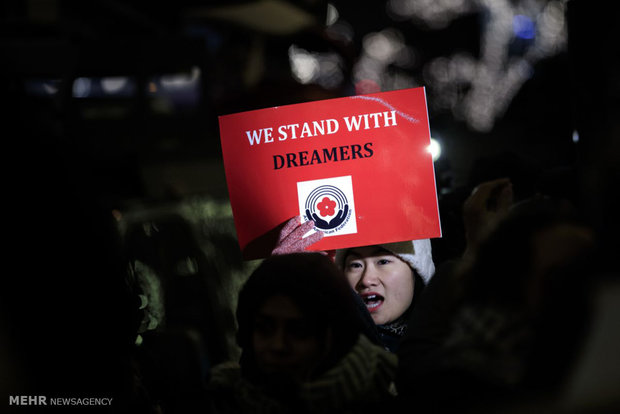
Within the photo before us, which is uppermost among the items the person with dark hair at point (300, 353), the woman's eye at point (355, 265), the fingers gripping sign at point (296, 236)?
the fingers gripping sign at point (296, 236)

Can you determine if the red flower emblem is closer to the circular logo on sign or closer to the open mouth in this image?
the circular logo on sign

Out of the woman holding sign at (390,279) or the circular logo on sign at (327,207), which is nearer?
the circular logo on sign at (327,207)

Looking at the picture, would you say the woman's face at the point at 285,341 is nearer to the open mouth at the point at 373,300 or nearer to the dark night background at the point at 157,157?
the dark night background at the point at 157,157

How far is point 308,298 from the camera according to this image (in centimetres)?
165

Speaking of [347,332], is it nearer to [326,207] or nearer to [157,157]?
[326,207]

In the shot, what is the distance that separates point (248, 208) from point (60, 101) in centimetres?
127

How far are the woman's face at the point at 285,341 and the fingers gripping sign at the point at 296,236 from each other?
532mm

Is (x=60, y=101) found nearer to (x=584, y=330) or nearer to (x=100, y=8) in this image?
(x=100, y=8)

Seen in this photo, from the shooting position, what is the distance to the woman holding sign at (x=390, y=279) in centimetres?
239

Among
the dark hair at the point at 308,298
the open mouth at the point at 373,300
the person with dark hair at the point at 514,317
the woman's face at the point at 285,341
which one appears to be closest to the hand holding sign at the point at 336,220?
the open mouth at the point at 373,300

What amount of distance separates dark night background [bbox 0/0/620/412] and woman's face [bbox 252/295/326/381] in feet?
1.45

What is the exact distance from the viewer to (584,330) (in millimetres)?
1197

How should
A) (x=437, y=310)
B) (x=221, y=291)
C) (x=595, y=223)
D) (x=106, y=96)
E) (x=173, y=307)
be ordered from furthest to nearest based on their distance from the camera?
(x=106, y=96) < (x=221, y=291) < (x=173, y=307) < (x=437, y=310) < (x=595, y=223)

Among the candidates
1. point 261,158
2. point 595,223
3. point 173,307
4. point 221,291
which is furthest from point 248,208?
point 221,291
